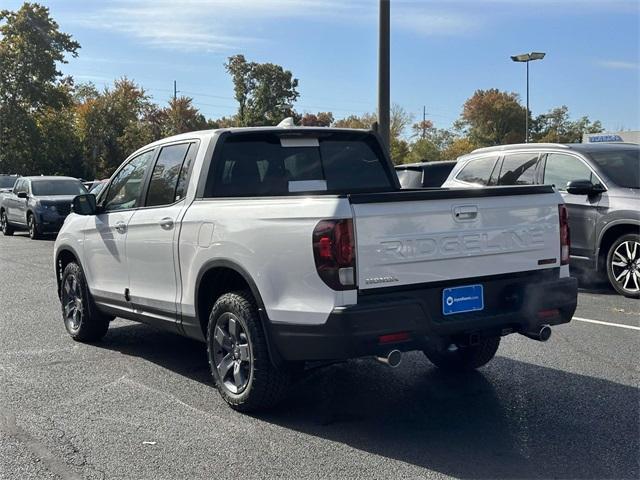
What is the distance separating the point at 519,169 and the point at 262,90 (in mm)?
46168

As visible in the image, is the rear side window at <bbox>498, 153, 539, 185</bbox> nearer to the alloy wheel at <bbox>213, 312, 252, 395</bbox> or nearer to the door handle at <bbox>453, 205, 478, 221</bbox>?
the door handle at <bbox>453, 205, 478, 221</bbox>

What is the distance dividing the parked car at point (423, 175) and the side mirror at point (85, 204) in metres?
6.74

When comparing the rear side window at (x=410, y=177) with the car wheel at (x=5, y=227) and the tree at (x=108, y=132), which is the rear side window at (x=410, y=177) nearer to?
the car wheel at (x=5, y=227)

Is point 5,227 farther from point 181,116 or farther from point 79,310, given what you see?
point 181,116

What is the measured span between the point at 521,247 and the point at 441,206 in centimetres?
73

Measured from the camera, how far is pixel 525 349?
6.41 meters

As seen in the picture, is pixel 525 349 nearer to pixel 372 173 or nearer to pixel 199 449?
pixel 372 173

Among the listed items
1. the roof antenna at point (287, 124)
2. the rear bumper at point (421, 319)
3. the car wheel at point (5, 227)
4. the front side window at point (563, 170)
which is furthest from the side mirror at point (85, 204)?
the car wheel at point (5, 227)

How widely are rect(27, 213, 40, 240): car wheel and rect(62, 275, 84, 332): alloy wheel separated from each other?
510 inches

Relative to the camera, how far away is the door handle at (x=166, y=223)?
17.4 feet

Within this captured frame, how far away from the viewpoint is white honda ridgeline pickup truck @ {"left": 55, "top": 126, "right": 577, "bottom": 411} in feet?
13.1

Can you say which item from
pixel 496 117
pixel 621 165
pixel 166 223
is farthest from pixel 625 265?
pixel 496 117

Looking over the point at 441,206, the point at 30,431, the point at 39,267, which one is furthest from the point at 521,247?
the point at 39,267

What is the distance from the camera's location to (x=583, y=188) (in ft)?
29.2
